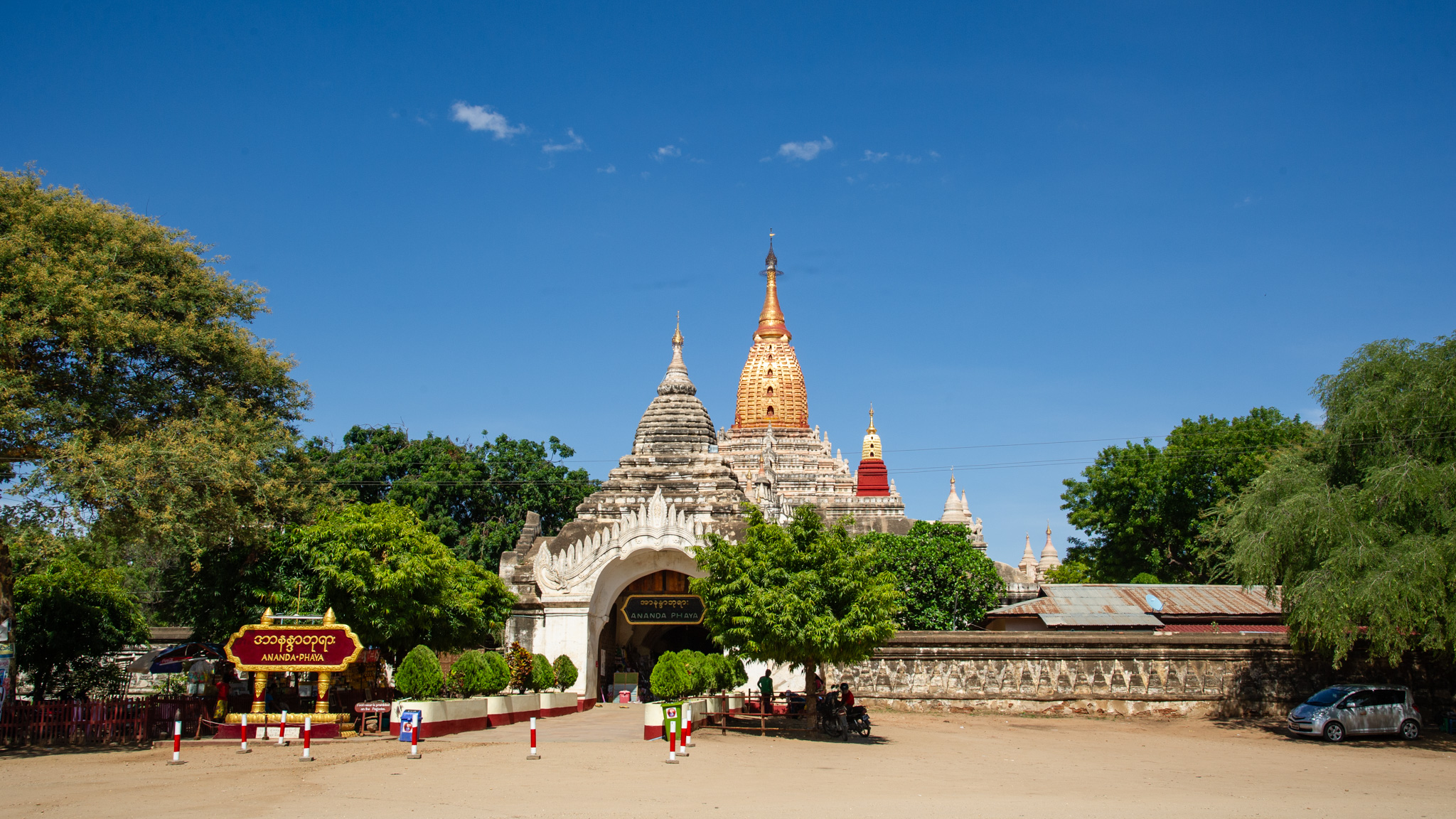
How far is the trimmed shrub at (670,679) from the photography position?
2078cm

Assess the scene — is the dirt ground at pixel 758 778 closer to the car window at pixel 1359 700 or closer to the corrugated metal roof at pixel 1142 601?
the car window at pixel 1359 700

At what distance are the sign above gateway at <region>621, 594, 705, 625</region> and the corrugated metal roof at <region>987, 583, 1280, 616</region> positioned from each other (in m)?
9.73

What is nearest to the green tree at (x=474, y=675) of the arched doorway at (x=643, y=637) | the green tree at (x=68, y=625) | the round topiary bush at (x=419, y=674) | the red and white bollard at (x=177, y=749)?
the round topiary bush at (x=419, y=674)

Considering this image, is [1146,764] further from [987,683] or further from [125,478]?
[125,478]

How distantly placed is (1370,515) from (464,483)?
122 feet

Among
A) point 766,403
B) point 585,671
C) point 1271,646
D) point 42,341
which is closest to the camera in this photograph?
point 42,341

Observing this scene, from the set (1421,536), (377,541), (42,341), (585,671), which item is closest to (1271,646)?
(1421,536)

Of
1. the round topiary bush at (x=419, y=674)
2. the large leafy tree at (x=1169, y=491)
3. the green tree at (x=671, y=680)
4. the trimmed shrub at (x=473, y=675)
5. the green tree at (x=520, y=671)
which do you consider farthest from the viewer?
the large leafy tree at (x=1169, y=491)

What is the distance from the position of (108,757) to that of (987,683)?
18568 mm

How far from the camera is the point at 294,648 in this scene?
64.6 feet

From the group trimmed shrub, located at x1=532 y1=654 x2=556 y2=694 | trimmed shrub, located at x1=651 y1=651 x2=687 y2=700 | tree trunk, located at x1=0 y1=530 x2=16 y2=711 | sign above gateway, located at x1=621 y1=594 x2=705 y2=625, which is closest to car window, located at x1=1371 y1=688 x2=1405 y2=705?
trimmed shrub, located at x1=651 y1=651 x2=687 y2=700

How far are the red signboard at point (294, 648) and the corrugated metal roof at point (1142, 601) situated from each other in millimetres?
20319

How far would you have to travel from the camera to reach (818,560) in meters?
20.9

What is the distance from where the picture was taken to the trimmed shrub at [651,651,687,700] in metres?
20.8
